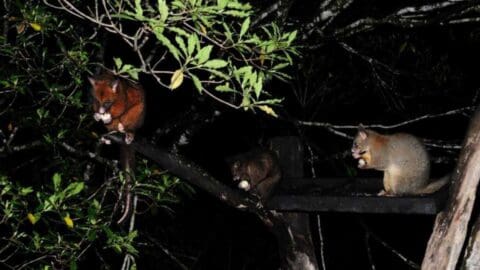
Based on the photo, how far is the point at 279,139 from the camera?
388 centimetres

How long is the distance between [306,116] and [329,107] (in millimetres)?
453

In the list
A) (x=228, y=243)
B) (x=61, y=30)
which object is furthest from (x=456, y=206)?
(x=228, y=243)

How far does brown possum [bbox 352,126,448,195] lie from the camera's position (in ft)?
13.0

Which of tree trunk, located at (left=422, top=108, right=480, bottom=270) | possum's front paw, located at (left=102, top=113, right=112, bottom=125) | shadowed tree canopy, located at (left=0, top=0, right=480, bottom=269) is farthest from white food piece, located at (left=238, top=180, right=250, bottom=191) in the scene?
tree trunk, located at (left=422, top=108, right=480, bottom=270)

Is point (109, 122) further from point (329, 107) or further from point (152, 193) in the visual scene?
point (329, 107)

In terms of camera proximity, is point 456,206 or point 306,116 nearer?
point 456,206

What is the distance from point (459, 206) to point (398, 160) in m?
1.07

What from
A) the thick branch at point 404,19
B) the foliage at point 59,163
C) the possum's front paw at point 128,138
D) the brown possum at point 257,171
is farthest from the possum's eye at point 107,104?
the thick branch at point 404,19

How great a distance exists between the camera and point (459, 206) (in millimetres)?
3043

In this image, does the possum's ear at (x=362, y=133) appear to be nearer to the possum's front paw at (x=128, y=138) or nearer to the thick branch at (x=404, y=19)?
the thick branch at (x=404, y=19)

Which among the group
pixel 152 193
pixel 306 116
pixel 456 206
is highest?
pixel 456 206

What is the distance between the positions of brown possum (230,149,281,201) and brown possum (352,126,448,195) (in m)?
0.65

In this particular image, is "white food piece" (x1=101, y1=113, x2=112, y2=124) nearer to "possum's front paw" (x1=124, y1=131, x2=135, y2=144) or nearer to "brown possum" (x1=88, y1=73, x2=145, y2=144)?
"brown possum" (x1=88, y1=73, x2=145, y2=144)

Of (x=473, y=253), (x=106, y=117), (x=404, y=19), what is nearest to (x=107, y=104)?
(x=106, y=117)
